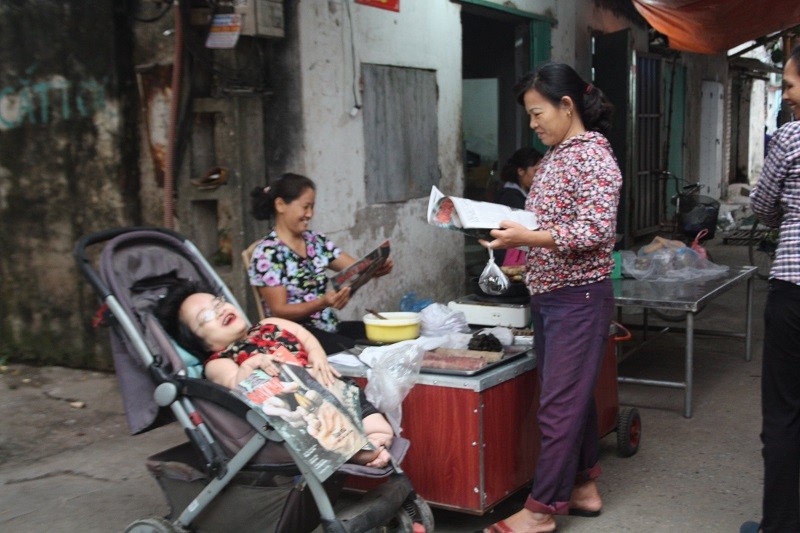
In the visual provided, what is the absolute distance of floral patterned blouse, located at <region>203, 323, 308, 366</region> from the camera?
3.50 metres

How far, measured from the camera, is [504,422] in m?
3.71

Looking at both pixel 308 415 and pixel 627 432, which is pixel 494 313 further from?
pixel 308 415

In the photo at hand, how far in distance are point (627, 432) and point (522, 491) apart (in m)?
0.75

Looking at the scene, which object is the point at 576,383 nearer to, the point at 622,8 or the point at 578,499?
the point at 578,499

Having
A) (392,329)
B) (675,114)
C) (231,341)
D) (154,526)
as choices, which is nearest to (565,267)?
(392,329)

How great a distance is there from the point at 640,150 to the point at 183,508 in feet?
31.2

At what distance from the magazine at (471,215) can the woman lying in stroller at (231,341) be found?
0.75 meters

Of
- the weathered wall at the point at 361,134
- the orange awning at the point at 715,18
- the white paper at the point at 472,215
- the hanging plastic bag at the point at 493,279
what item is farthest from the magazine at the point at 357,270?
the orange awning at the point at 715,18

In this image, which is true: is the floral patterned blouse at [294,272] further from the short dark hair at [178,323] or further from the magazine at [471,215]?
the magazine at [471,215]

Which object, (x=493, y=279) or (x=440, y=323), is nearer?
(x=493, y=279)

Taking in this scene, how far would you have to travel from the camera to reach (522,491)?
4.20 m

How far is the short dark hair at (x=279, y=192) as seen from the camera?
4469 mm

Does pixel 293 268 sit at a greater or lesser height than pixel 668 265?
greater

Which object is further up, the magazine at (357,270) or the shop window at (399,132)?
the shop window at (399,132)
